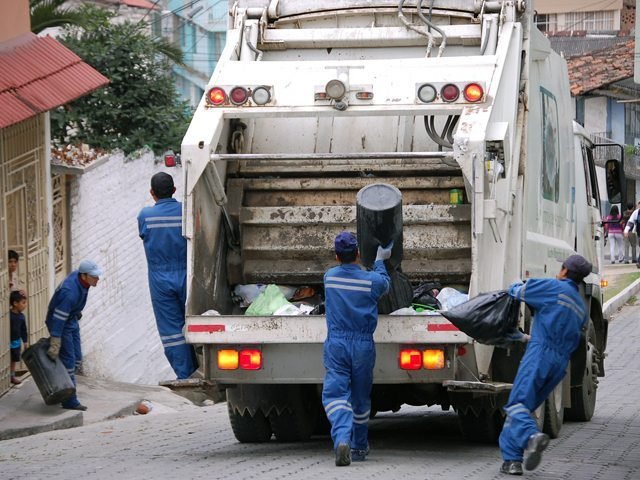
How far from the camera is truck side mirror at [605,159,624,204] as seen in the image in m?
12.2

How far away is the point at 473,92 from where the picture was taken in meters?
8.91

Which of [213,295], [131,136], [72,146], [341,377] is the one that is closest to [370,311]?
[341,377]

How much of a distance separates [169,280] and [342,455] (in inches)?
70.1

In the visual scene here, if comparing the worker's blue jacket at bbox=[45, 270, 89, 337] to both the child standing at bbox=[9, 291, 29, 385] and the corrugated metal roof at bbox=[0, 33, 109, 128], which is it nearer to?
the child standing at bbox=[9, 291, 29, 385]

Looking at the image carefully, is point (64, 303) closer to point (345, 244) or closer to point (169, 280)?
point (169, 280)

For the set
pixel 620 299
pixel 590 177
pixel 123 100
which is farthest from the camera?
pixel 620 299

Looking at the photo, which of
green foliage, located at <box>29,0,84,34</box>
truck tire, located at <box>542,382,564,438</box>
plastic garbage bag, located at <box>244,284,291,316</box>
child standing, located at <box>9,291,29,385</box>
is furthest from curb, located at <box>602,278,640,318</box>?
plastic garbage bag, located at <box>244,284,291,316</box>

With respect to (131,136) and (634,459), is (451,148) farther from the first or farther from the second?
(131,136)

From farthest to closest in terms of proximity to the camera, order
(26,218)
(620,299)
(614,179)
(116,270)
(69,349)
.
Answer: (620,299), (116,270), (26,218), (69,349), (614,179)

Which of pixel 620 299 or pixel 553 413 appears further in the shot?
pixel 620 299

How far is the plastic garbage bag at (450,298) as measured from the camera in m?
8.91

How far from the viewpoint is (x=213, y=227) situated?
941 centimetres

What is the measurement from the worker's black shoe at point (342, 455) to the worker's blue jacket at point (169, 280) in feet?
4.47

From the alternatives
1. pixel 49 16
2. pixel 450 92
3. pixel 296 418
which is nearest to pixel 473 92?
pixel 450 92
